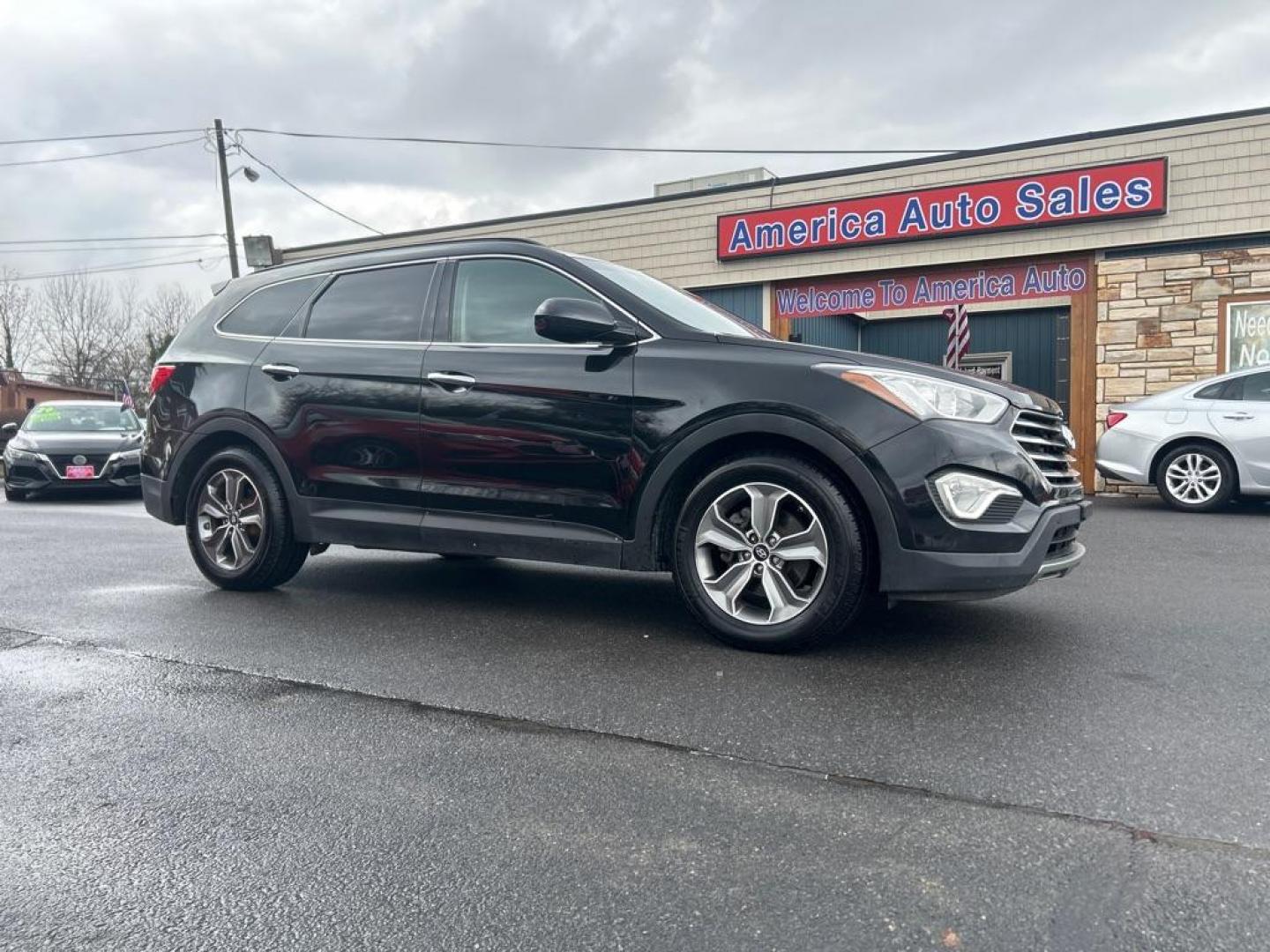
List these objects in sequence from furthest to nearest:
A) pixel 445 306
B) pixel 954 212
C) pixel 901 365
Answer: pixel 954 212, pixel 445 306, pixel 901 365

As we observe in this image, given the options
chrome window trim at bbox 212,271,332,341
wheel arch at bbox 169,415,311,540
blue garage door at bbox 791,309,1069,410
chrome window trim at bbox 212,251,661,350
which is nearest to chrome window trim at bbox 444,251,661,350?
chrome window trim at bbox 212,251,661,350

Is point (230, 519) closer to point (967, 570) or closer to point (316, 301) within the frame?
point (316, 301)

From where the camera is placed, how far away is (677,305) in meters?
4.41

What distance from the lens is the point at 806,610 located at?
362 centimetres

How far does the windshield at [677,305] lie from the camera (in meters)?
4.22

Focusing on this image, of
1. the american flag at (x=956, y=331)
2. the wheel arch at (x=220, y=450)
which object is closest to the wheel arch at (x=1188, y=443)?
the american flag at (x=956, y=331)

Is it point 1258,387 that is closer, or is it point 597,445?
point 597,445

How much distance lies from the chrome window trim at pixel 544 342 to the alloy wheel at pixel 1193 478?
7486 millimetres

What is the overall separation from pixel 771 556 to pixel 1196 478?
24.4 ft

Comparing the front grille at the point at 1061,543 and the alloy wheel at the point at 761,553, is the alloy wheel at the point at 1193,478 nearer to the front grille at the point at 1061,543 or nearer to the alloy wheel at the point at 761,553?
the front grille at the point at 1061,543

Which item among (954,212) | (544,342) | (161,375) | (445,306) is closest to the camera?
A: (544,342)

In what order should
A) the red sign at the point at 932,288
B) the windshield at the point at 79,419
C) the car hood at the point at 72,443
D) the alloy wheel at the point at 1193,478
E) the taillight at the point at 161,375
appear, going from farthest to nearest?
the red sign at the point at 932,288 → the windshield at the point at 79,419 → the car hood at the point at 72,443 → the alloy wheel at the point at 1193,478 → the taillight at the point at 161,375

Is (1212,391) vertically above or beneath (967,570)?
above

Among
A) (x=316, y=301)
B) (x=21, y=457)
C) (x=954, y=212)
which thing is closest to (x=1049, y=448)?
(x=316, y=301)
